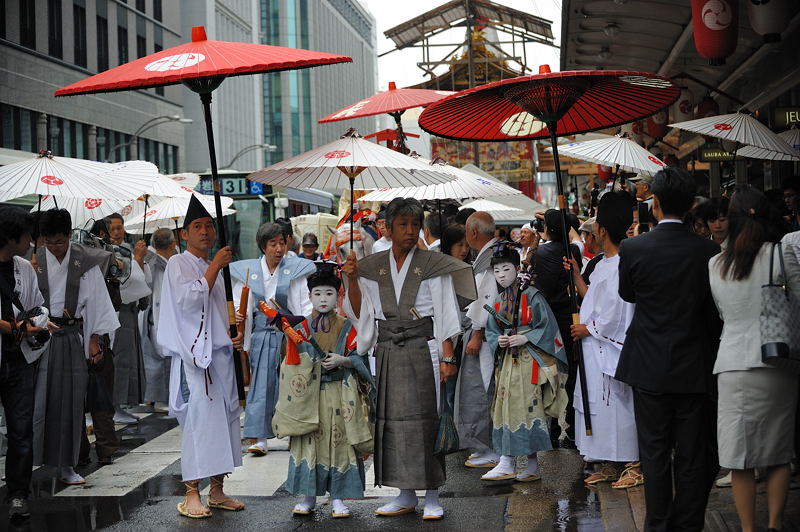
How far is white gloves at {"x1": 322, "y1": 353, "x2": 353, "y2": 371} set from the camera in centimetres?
602

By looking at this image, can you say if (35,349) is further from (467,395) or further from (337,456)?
(467,395)

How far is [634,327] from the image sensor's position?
4.94 m

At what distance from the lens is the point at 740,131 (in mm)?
7848

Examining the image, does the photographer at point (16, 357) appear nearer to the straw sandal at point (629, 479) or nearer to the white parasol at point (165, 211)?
the straw sandal at point (629, 479)

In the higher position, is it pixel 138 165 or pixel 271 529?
pixel 138 165

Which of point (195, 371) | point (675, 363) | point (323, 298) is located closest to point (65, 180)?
point (195, 371)

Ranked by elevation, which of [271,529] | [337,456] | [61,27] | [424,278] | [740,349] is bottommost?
[271,529]

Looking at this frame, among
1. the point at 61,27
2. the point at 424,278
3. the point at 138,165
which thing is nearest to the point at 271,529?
the point at 424,278

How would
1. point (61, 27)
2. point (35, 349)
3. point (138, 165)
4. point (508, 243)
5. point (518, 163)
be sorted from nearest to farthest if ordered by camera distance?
point (35, 349)
point (508, 243)
point (138, 165)
point (518, 163)
point (61, 27)

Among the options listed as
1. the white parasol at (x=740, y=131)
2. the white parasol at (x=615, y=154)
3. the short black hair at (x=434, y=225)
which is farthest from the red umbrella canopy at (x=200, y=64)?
the short black hair at (x=434, y=225)

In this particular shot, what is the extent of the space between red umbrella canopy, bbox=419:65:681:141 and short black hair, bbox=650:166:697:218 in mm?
966

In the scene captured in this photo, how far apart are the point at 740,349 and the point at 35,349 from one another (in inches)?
179

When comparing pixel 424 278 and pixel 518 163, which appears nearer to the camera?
pixel 424 278

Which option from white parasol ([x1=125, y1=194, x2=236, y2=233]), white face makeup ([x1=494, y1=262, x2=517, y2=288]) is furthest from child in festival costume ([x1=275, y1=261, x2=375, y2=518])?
white parasol ([x1=125, y1=194, x2=236, y2=233])
